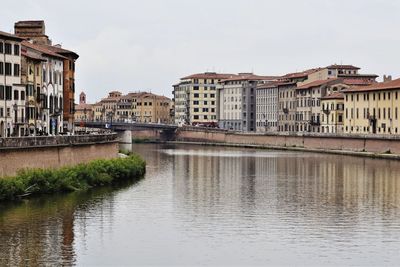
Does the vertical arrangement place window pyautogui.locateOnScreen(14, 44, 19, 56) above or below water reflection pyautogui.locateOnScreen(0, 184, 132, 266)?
above

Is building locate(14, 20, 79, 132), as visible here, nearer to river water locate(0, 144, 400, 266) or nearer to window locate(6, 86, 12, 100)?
window locate(6, 86, 12, 100)

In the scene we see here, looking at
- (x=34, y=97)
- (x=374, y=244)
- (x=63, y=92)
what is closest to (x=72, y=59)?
(x=63, y=92)

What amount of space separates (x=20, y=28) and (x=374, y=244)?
6697 centimetres

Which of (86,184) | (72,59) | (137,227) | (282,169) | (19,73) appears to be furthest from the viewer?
(72,59)

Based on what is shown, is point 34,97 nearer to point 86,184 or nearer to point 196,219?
point 86,184

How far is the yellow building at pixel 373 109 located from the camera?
12900 cm

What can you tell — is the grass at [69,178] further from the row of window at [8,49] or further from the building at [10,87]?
the row of window at [8,49]

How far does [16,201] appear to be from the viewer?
195 feet

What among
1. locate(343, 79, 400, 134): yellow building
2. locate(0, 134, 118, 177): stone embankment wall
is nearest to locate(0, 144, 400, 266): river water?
locate(0, 134, 118, 177): stone embankment wall

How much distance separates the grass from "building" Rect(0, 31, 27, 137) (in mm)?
7969

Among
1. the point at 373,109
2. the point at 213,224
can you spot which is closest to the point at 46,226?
the point at 213,224

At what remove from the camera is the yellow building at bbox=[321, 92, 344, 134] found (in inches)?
5999

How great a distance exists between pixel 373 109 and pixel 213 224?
84521mm

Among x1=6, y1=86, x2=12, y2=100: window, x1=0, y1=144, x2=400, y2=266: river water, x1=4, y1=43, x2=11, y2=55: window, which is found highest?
x1=4, y1=43, x2=11, y2=55: window
